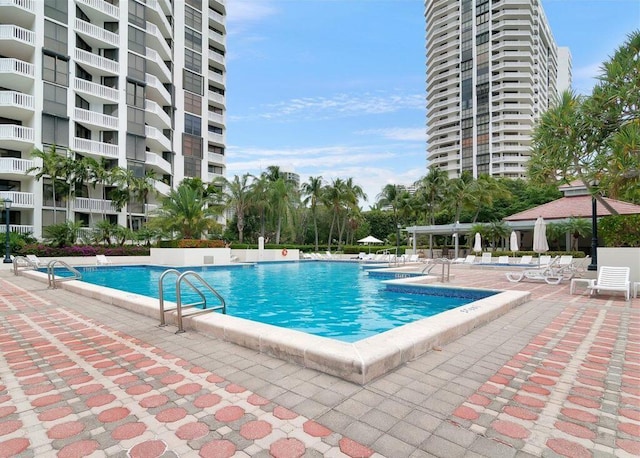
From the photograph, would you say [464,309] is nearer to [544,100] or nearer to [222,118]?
[222,118]

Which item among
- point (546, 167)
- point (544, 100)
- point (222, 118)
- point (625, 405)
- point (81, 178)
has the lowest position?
point (625, 405)

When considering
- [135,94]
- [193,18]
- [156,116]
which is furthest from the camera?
[193,18]

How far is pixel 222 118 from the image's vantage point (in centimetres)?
4416

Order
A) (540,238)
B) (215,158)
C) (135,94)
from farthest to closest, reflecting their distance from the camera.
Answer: (215,158) < (135,94) < (540,238)

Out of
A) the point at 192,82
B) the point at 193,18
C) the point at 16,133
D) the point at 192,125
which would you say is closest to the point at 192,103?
the point at 192,82

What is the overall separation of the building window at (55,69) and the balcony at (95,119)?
7.18 ft

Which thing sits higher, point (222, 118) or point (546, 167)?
point (222, 118)

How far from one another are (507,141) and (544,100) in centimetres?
2504

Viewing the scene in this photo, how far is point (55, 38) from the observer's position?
2714cm

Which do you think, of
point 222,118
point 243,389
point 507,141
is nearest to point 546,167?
point 243,389

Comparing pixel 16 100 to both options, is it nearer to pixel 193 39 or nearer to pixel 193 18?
pixel 193 39

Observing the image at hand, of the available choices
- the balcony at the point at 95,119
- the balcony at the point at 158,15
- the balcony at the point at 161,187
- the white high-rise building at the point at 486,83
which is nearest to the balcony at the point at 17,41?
the balcony at the point at 95,119

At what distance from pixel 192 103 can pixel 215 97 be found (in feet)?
13.3

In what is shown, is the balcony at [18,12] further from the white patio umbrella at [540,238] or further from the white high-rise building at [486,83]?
the white high-rise building at [486,83]
